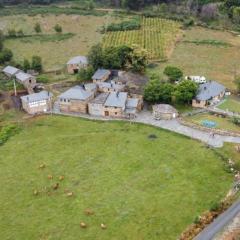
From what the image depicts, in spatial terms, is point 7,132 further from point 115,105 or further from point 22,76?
point 22,76

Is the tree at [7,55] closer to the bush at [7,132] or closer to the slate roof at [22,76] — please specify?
the slate roof at [22,76]

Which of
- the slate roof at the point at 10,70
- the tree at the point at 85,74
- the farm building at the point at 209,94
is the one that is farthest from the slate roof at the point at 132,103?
the slate roof at the point at 10,70

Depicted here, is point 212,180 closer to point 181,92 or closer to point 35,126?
point 181,92

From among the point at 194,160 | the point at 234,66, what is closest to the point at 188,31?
the point at 234,66

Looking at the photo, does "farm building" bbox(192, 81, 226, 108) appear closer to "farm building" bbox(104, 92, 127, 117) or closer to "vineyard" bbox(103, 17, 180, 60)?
"farm building" bbox(104, 92, 127, 117)

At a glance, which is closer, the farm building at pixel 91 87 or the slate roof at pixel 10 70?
the farm building at pixel 91 87
